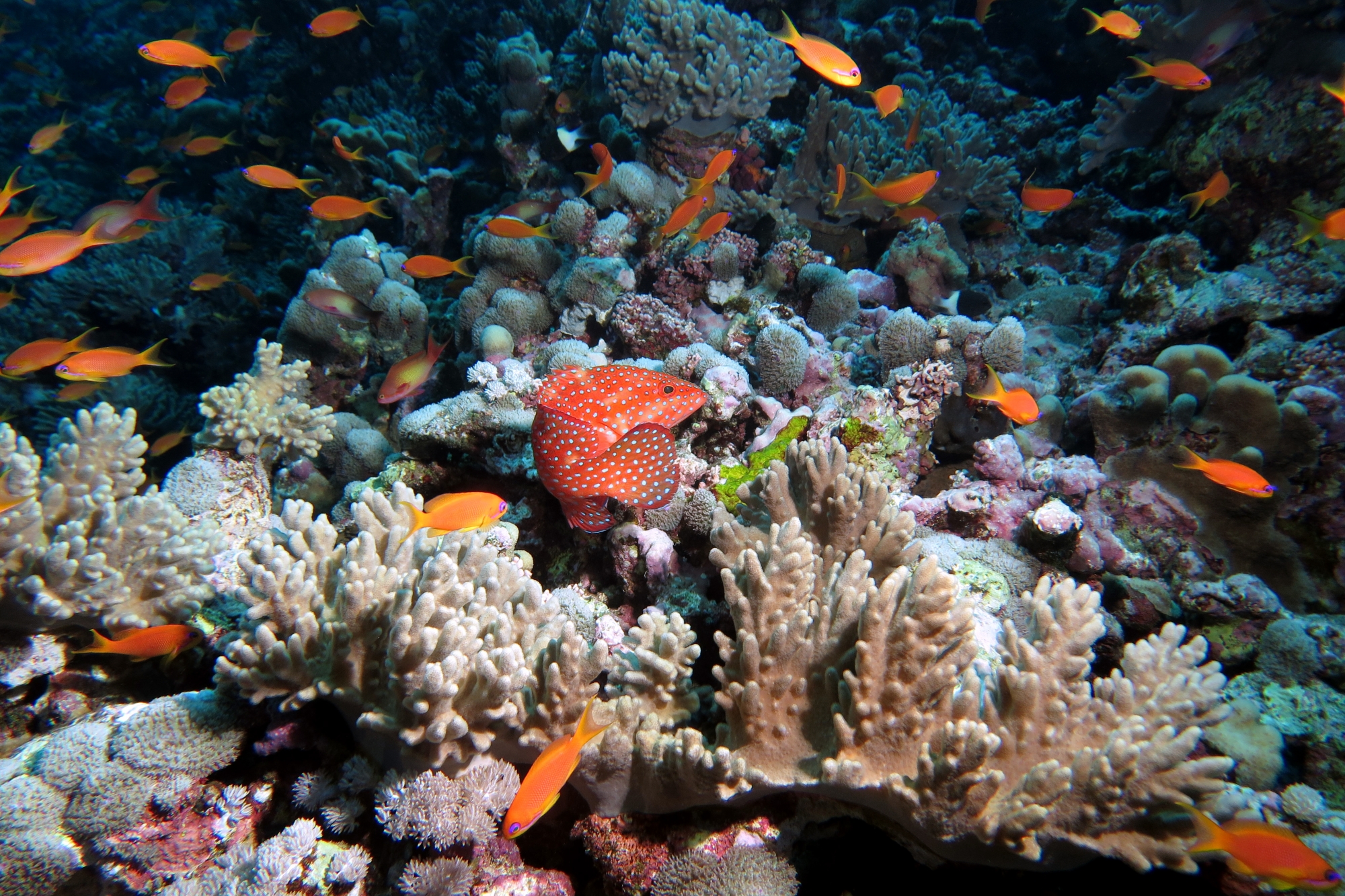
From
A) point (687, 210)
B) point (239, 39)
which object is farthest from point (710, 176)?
point (239, 39)

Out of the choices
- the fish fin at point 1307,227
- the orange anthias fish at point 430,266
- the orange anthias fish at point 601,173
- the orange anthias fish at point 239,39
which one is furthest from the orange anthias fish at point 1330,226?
the orange anthias fish at point 239,39

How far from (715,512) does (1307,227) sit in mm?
5784

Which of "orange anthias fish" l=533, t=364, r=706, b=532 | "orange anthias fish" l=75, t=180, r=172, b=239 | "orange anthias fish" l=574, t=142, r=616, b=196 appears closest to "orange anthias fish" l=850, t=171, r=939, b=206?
"orange anthias fish" l=574, t=142, r=616, b=196

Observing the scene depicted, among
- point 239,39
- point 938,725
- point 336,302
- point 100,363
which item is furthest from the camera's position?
point 239,39

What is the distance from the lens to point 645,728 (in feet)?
7.04

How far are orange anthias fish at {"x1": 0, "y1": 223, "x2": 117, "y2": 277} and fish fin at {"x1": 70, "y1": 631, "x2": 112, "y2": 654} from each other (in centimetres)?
299

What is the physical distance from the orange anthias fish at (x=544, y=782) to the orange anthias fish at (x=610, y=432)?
45.1 inches

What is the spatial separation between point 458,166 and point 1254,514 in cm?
1136

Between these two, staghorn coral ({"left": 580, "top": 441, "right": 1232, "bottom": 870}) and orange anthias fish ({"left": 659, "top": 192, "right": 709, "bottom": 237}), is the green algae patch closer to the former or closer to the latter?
staghorn coral ({"left": 580, "top": 441, "right": 1232, "bottom": 870})

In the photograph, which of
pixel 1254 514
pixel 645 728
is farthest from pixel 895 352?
pixel 645 728

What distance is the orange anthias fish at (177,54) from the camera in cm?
543

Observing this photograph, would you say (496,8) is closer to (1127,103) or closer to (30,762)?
(1127,103)

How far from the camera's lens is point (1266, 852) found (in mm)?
1676

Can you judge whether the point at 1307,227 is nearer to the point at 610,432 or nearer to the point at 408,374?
the point at 610,432
